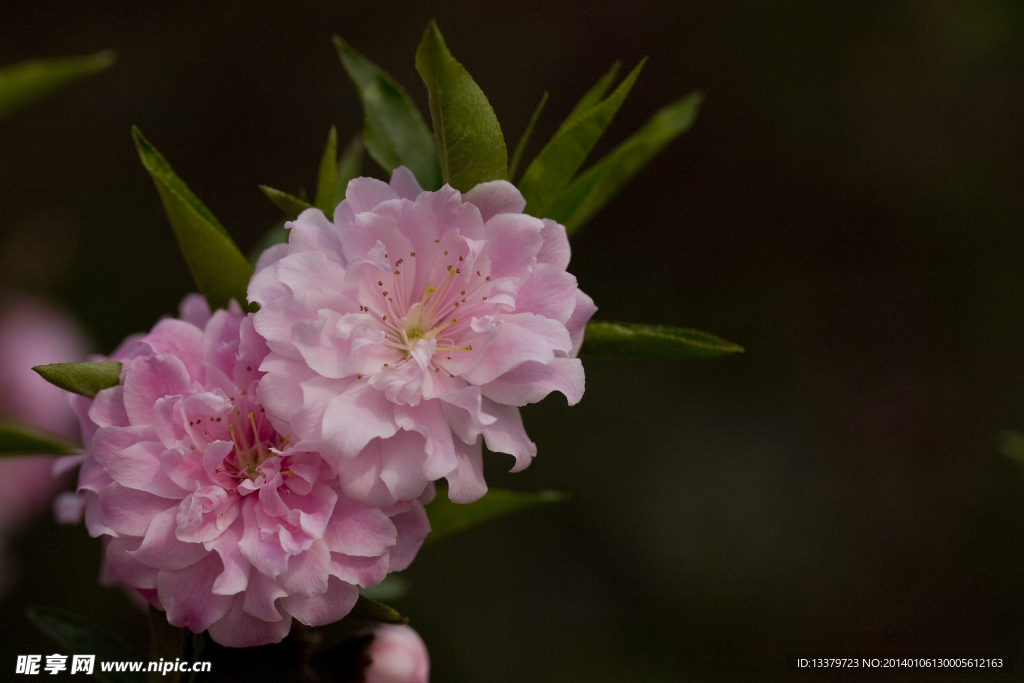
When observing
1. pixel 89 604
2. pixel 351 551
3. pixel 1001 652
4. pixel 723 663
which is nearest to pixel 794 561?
pixel 723 663

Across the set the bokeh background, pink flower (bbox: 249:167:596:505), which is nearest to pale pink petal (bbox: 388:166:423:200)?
pink flower (bbox: 249:167:596:505)

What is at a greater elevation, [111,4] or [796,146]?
[111,4]

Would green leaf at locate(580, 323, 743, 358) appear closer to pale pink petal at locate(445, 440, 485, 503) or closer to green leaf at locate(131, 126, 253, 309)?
pale pink petal at locate(445, 440, 485, 503)

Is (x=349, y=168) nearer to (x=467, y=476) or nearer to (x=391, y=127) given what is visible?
(x=391, y=127)

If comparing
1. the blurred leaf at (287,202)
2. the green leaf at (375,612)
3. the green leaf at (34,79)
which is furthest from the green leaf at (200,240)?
the green leaf at (375,612)

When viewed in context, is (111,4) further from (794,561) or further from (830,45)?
(794,561)

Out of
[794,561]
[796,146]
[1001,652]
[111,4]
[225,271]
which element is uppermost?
[111,4]

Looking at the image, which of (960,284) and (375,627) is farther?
(960,284)
